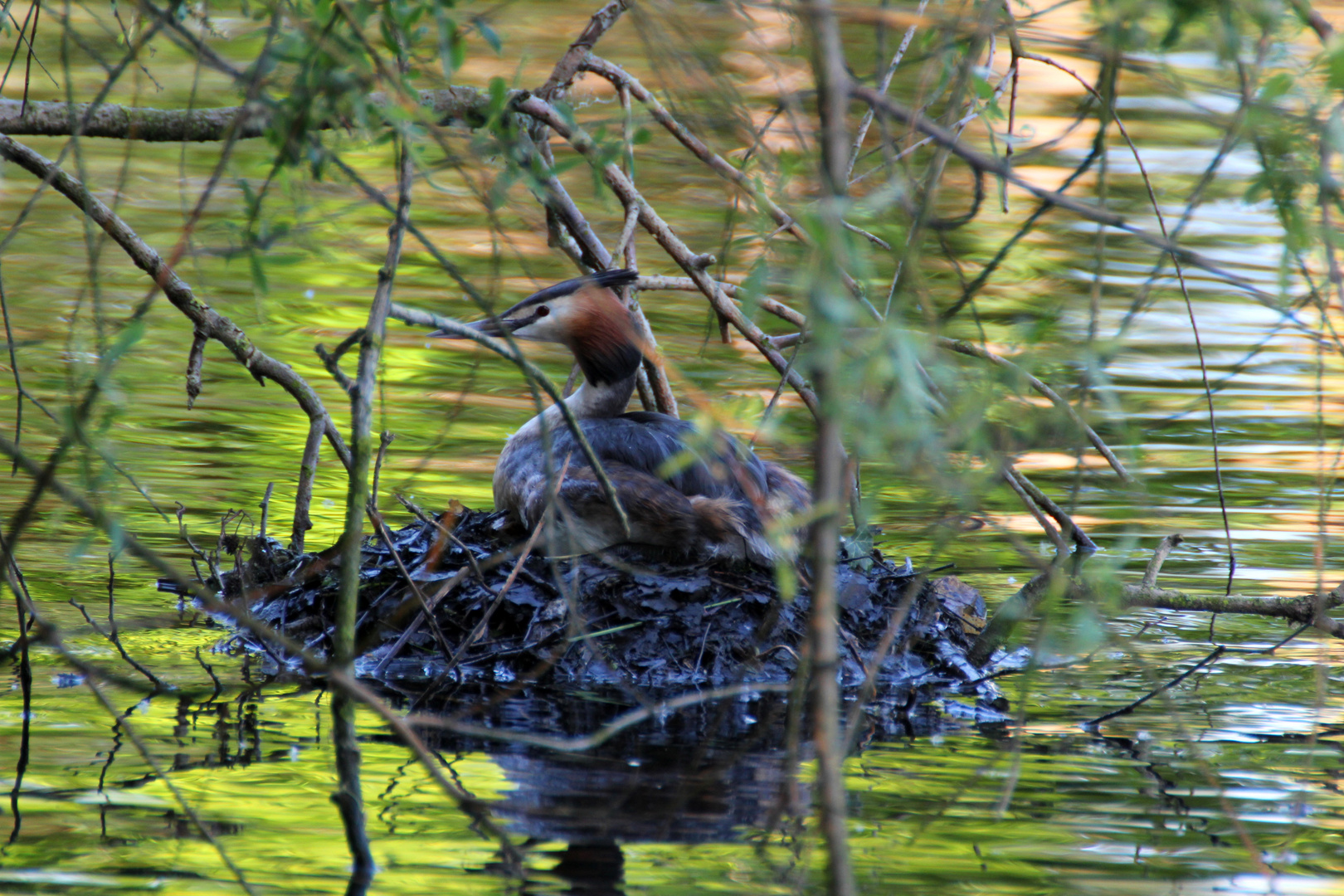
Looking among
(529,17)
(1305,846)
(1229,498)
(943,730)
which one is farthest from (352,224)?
(1305,846)

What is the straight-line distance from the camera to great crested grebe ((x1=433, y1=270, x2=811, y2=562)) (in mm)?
4996

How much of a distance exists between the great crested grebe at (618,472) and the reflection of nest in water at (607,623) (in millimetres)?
112

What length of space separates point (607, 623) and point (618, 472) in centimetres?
57

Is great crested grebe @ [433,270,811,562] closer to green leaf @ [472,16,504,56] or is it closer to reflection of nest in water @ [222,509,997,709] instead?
reflection of nest in water @ [222,509,997,709]

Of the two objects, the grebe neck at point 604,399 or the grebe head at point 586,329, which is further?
the grebe neck at point 604,399

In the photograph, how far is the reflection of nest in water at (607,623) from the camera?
4.66m

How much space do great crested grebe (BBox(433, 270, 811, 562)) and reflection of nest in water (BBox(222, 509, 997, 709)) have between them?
0.11 metres

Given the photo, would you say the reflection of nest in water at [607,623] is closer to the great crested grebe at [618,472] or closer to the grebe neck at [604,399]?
the great crested grebe at [618,472]

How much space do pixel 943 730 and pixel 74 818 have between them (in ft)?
7.83

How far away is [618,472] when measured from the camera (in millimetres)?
5078

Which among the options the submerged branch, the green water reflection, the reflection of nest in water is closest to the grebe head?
the green water reflection

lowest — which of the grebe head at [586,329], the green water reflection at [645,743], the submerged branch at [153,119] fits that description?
the green water reflection at [645,743]

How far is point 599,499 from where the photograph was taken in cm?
501

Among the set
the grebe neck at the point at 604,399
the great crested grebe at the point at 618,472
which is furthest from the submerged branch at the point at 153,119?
the grebe neck at the point at 604,399
